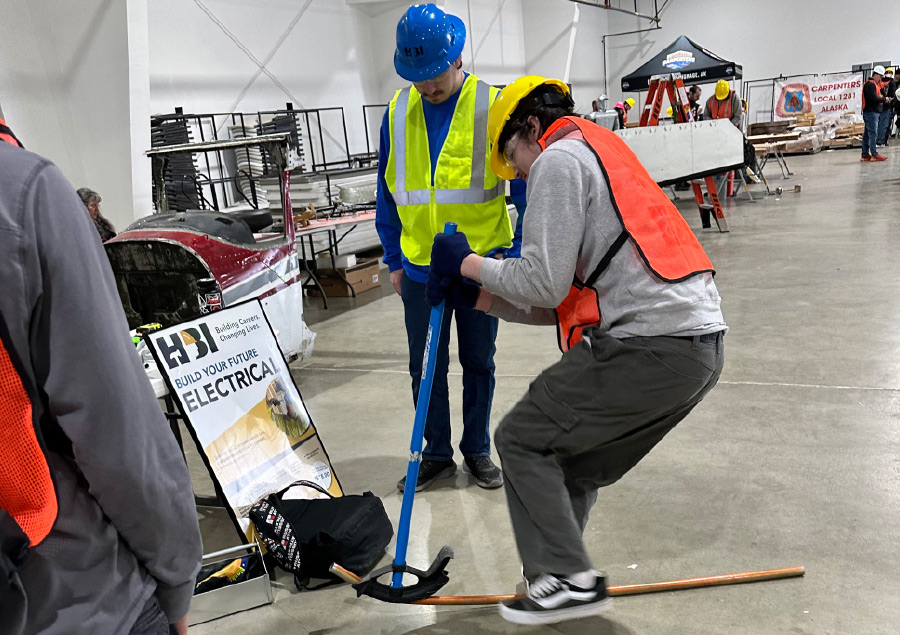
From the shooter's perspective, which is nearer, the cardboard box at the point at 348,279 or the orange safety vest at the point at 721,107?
the cardboard box at the point at 348,279

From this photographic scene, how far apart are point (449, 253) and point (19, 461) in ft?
5.16

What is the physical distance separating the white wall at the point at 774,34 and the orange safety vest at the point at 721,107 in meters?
12.8

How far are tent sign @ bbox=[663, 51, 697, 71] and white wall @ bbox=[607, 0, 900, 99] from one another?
10.4 metres

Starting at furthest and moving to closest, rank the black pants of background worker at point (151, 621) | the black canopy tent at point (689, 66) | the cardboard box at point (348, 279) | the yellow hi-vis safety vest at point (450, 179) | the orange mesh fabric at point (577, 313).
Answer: the black canopy tent at point (689, 66) → the cardboard box at point (348, 279) → the yellow hi-vis safety vest at point (450, 179) → the orange mesh fabric at point (577, 313) → the black pants of background worker at point (151, 621)

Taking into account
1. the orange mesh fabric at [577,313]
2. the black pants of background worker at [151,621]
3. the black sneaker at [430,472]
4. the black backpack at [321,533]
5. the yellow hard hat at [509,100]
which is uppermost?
the yellow hard hat at [509,100]

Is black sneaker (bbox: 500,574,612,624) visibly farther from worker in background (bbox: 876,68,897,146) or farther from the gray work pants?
worker in background (bbox: 876,68,897,146)

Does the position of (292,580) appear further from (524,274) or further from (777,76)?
(777,76)

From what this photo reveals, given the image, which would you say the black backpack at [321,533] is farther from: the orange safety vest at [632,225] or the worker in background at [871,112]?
the worker in background at [871,112]

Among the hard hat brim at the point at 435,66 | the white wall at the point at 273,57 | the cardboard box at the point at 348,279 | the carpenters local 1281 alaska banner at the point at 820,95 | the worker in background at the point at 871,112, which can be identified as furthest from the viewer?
the carpenters local 1281 alaska banner at the point at 820,95

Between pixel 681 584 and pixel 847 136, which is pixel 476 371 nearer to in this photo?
pixel 681 584

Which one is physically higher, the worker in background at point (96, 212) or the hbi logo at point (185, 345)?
the worker in background at point (96, 212)

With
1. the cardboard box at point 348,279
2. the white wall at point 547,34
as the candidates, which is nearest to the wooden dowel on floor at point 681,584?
the cardboard box at point 348,279

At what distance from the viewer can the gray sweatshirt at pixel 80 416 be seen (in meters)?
0.88

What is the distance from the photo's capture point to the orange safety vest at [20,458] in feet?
2.82
